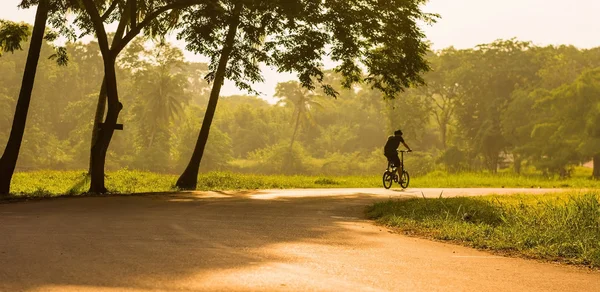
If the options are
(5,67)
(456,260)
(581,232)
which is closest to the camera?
(456,260)

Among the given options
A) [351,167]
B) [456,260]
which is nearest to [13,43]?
[456,260]

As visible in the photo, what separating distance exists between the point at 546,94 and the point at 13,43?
137 ft

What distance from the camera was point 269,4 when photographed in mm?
20328

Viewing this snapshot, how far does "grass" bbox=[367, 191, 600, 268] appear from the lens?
9.55 meters

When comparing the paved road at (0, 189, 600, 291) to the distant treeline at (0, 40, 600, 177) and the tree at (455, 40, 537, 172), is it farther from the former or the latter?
the tree at (455, 40, 537, 172)

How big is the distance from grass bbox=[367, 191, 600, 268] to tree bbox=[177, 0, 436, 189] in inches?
313

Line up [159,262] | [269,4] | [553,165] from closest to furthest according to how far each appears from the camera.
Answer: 1. [159,262]
2. [269,4]
3. [553,165]

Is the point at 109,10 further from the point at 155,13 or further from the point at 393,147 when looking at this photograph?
the point at 393,147

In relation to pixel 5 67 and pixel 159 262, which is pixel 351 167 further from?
pixel 159 262

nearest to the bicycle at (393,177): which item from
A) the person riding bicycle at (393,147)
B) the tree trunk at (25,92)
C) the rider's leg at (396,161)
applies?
the rider's leg at (396,161)

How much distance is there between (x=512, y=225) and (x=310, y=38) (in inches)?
448

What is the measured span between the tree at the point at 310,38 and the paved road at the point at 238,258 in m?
8.61

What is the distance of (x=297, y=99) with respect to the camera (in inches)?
3563

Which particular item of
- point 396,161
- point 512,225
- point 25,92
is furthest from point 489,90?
point 512,225
